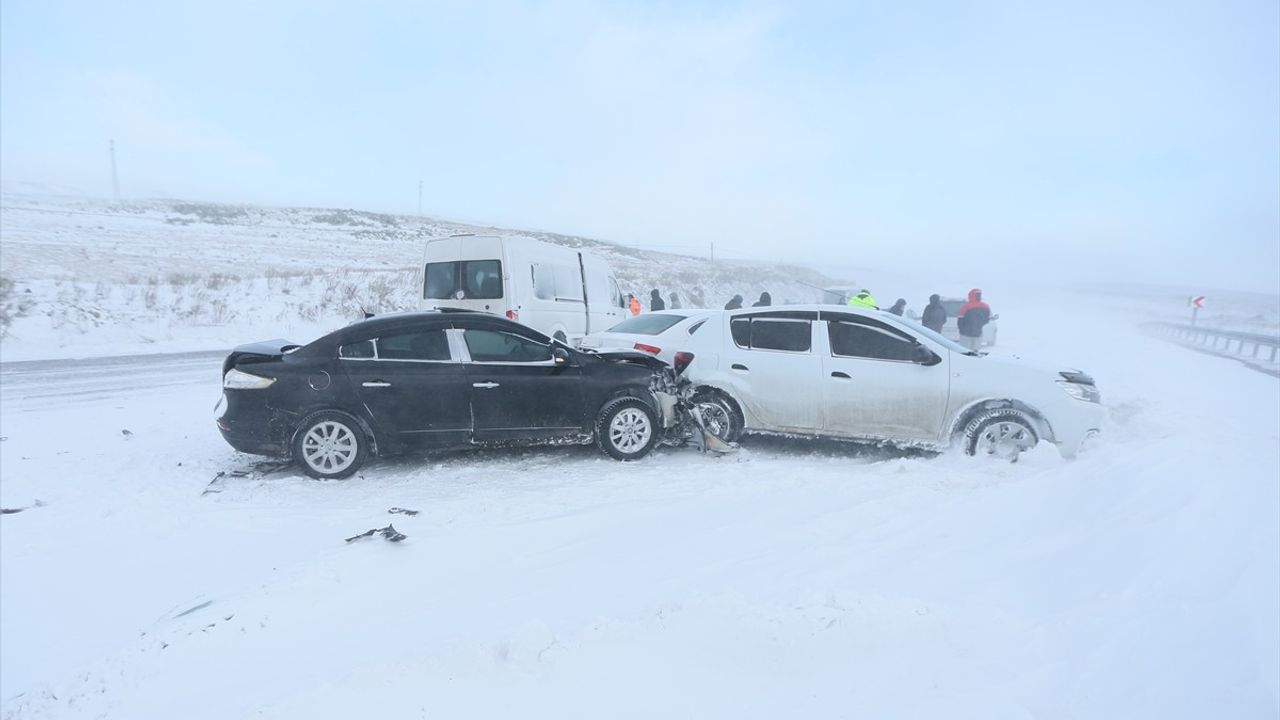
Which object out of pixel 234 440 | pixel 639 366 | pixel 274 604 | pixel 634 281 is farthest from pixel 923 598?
pixel 634 281

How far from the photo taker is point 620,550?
→ 3807 mm

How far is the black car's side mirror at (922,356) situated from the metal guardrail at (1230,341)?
1711 centimetres

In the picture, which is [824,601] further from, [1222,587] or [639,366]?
[639,366]

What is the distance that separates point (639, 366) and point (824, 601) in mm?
3675

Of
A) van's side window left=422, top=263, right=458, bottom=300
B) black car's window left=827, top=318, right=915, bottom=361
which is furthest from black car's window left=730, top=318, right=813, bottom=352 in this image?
van's side window left=422, top=263, right=458, bottom=300

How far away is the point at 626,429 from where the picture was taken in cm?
614

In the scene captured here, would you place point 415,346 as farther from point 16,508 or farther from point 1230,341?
point 1230,341

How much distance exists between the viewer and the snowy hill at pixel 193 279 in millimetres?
14914

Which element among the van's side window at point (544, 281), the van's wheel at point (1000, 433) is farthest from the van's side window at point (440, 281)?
the van's wheel at point (1000, 433)

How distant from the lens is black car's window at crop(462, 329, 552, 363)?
5938 millimetres

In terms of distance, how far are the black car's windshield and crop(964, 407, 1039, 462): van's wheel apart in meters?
3.23

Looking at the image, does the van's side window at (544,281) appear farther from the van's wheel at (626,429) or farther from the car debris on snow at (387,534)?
the car debris on snow at (387,534)

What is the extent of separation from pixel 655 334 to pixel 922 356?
2.80 meters

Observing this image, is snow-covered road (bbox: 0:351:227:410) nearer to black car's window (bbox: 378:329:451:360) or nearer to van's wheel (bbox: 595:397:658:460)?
black car's window (bbox: 378:329:451:360)
